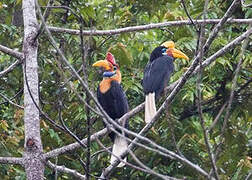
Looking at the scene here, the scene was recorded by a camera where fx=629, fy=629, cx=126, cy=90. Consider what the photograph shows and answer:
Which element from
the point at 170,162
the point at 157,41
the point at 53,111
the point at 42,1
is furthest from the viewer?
the point at 157,41

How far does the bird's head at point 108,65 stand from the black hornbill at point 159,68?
0.28m

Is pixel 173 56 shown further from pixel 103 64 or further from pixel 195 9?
pixel 103 64

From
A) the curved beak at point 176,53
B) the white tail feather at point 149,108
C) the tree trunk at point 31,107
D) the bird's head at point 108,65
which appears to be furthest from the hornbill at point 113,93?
the tree trunk at point 31,107

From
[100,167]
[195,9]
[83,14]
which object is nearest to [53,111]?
[100,167]

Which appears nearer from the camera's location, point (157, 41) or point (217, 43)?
point (217, 43)

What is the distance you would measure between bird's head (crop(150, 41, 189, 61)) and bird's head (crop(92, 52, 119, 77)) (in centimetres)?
53

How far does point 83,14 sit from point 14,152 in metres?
1.19

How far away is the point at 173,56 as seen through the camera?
5.56 meters

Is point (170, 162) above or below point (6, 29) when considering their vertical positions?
below

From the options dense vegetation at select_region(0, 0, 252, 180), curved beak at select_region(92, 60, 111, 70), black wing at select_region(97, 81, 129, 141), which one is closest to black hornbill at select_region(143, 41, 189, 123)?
dense vegetation at select_region(0, 0, 252, 180)

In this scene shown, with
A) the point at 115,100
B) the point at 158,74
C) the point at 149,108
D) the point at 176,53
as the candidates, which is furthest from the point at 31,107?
the point at 176,53

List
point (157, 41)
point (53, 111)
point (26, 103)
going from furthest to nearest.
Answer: point (157, 41), point (53, 111), point (26, 103)

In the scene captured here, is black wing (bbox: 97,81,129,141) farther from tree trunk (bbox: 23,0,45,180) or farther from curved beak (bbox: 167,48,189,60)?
tree trunk (bbox: 23,0,45,180)

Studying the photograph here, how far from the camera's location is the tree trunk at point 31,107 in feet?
10.9
